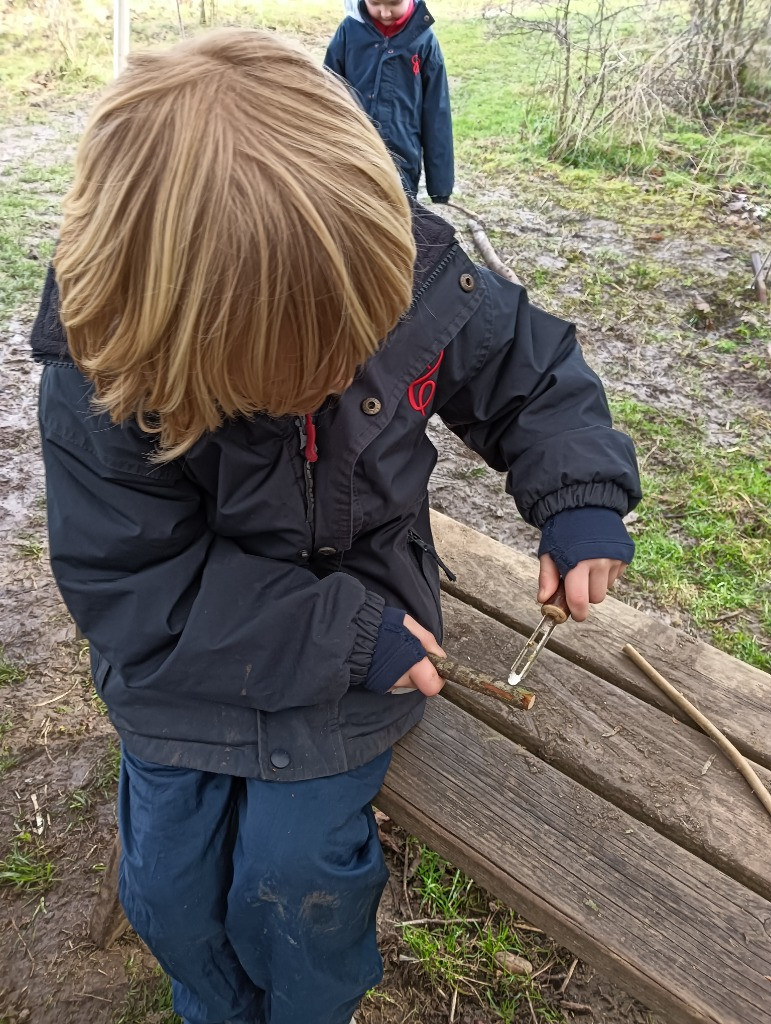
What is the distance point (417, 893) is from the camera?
1995 mm

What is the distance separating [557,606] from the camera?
1516 mm

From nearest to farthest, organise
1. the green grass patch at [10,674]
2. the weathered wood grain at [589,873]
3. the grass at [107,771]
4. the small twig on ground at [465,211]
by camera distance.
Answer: the weathered wood grain at [589,873] → the grass at [107,771] → the green grass patch at [10,674] → the small twig on ground at [465,211]

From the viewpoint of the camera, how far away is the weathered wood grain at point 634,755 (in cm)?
139

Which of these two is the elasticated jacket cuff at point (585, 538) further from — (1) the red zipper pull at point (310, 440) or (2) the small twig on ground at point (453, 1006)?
(2) the small twig on ground at point (453, 1006)

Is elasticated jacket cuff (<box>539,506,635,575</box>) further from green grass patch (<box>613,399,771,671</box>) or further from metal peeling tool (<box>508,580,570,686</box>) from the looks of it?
green grass patch (<box>613,399,771,671</box>)

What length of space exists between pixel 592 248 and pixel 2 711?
4.02 meters

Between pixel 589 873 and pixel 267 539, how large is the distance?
79cm

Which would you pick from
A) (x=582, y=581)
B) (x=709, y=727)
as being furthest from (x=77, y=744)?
(x=709, y=727)

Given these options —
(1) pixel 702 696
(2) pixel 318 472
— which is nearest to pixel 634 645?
(1) pixel 702 696

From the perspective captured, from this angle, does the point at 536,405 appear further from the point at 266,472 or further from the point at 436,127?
the point at 436,127

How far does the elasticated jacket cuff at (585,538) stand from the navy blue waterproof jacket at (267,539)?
0.03m

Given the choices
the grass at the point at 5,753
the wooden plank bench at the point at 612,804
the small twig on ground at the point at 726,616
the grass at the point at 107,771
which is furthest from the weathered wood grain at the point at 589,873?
the small twig on ground at the point at 726,616

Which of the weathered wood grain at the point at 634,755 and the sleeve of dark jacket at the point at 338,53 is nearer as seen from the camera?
the weathered wood grain at the point at 634,755

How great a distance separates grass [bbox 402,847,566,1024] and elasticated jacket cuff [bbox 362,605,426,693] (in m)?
0.89
